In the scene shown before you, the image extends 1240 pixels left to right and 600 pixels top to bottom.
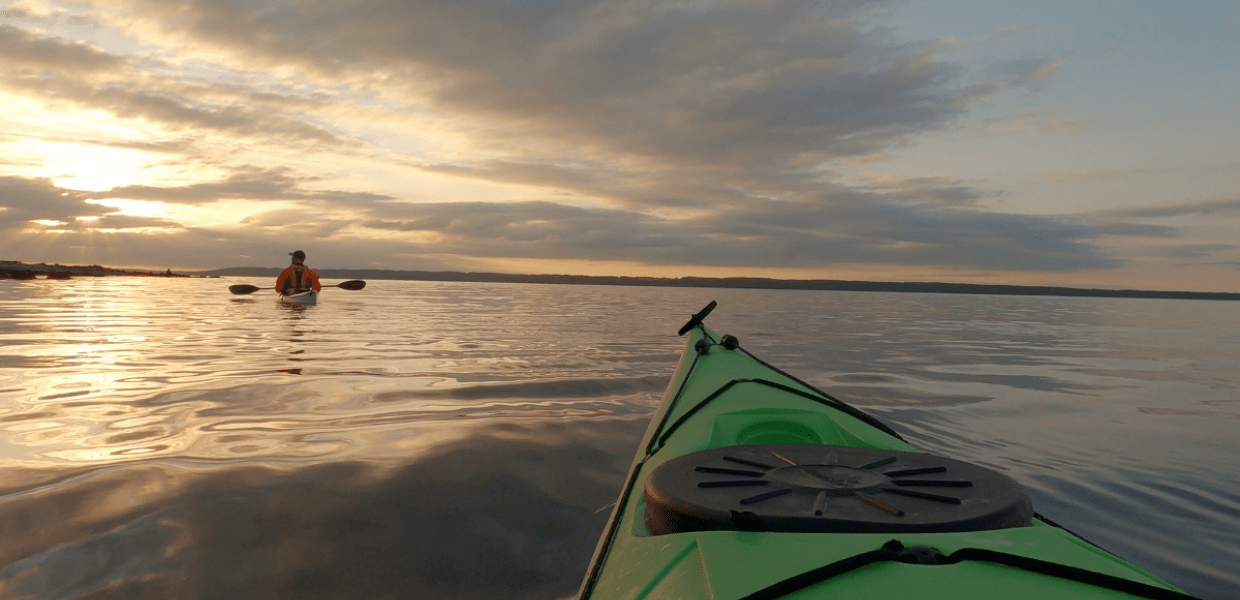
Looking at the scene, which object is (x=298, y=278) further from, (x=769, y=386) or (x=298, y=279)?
(x=769, y=386)

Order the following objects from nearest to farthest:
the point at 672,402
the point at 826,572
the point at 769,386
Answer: the point at 826,572
the point at 769,386
the point at 672,402

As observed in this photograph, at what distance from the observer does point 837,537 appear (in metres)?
1.58

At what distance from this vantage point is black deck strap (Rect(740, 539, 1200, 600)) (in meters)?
1.35

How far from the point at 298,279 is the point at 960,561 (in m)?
22.2

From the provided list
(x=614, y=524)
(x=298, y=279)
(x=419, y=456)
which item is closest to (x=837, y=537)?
(x=614, y=524)

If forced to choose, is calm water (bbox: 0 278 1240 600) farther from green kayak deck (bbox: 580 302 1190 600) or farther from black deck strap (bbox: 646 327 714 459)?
green kayak deck (bbox: 580 302 1190 600)

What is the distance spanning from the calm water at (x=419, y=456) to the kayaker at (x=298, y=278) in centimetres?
959

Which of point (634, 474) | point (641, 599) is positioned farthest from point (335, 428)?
point (641, 599)

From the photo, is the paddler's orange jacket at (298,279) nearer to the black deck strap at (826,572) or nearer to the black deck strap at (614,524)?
the black deck strap at (614,524)

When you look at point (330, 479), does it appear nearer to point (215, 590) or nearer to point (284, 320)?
point (215, 590)

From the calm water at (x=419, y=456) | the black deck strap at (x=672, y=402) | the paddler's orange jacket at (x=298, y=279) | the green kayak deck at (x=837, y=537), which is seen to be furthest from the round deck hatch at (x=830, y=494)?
the paddler's orange jacket at (x=298, y=279)

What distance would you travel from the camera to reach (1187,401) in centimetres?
744

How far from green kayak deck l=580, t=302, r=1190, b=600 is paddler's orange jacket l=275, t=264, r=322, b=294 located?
20.5 meters

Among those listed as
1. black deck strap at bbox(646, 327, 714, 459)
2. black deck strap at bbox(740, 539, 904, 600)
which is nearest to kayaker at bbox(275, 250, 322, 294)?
black deck strap at bbox(646, 327, 714, 459)
